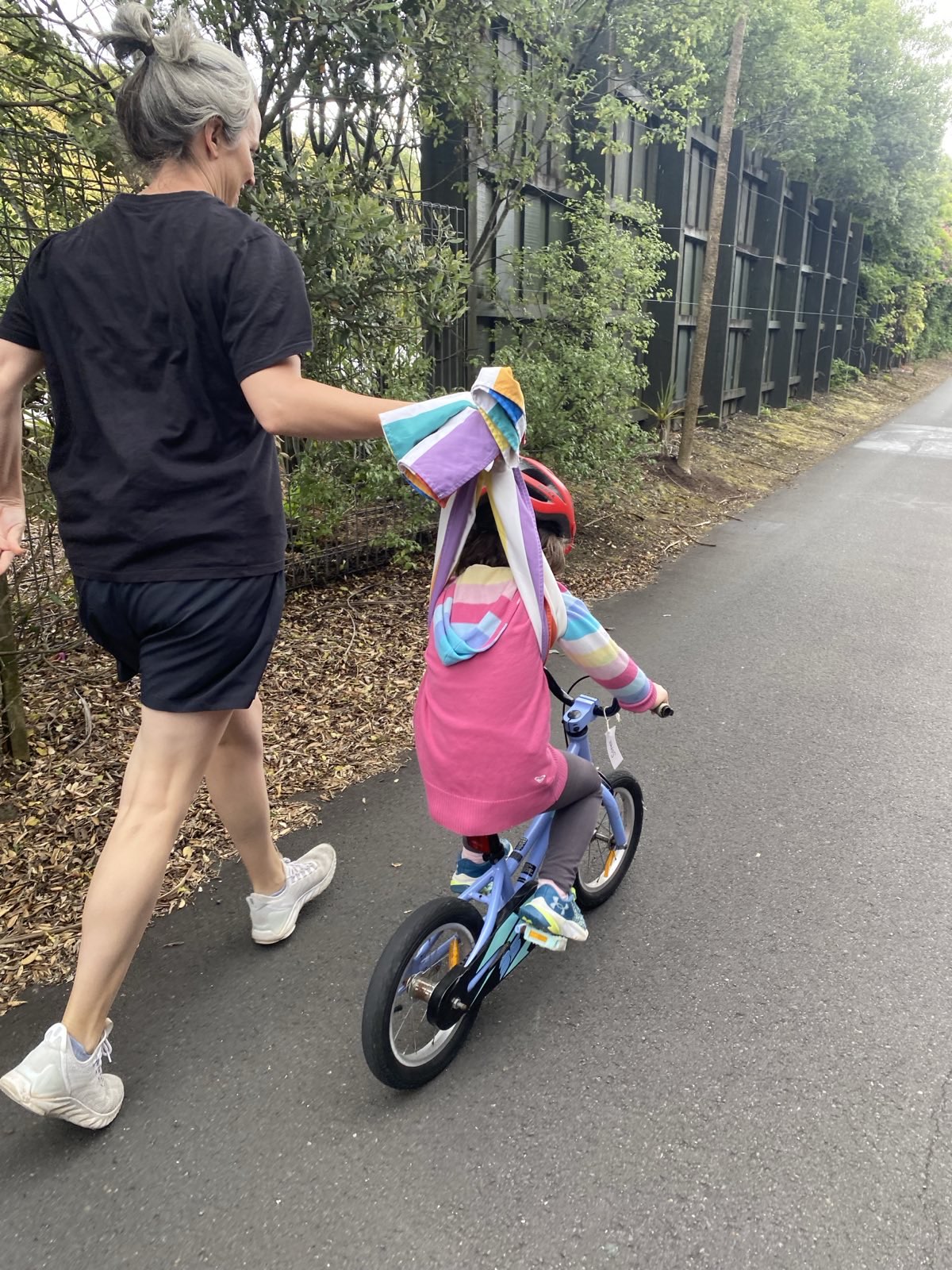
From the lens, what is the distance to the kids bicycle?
6.98ft

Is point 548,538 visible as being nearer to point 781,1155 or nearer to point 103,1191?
point 781,1155

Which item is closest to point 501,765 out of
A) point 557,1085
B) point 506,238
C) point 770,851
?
point 557,1085

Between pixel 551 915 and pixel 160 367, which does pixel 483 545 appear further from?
pixel 551 915

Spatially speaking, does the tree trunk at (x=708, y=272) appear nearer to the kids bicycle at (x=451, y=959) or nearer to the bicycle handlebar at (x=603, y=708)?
the bicycle handlebar at (x=603, y=708)

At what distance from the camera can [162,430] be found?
1985mm

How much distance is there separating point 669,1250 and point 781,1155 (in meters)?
0.39

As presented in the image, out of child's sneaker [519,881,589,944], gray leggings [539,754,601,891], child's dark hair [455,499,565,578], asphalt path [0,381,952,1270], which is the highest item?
child's dark hair [455,499,565,578]

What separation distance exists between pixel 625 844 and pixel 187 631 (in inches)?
66.5

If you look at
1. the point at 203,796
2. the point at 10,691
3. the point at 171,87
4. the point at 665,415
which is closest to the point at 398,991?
the point at 203,796

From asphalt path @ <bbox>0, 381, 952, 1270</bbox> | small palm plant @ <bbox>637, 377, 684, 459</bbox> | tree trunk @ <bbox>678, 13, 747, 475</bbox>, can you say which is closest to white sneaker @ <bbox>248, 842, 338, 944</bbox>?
asphalt path @ <bbox>0, 381, 952, 1270</bbox>

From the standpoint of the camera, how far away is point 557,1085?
91.7 inches

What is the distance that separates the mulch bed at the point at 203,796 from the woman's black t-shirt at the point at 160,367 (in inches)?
55.7

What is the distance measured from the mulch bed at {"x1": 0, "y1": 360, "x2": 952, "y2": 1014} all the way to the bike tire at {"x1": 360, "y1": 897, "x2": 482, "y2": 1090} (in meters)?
1.14

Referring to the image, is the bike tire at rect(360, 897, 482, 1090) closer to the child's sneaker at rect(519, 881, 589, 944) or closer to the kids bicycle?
the kids bicycle
